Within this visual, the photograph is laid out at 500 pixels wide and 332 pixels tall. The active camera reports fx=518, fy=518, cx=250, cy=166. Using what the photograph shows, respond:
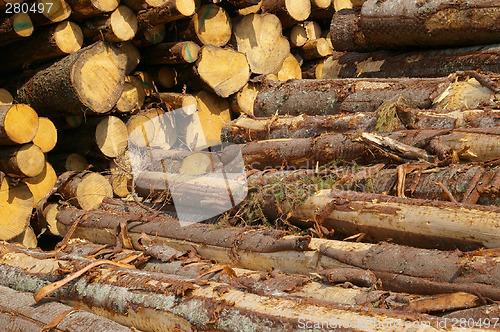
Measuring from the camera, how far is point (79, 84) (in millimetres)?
5277

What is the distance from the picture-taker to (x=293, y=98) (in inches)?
221

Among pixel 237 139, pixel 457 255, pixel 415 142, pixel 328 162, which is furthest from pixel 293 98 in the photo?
pixel 457 255

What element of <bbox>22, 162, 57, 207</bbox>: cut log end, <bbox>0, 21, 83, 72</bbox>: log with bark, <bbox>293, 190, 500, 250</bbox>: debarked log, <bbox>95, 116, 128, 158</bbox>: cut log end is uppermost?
<bbox>0, 21, 83, 72</bbox>: log with bark

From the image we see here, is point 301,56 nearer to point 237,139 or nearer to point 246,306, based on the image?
point 237,139

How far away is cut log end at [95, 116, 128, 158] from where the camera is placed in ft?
19.5

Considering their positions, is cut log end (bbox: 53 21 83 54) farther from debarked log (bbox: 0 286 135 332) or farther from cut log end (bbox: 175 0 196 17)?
debarked log (bbox: 0 286 135 332)

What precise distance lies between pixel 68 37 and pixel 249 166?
243cm

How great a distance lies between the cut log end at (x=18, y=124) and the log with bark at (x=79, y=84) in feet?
1.22

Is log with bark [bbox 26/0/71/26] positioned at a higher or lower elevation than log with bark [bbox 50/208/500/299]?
higher

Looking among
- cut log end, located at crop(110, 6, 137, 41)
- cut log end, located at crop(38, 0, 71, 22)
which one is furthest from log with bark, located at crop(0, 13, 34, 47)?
cut log end, located at crop(110, 6, 137, 41)

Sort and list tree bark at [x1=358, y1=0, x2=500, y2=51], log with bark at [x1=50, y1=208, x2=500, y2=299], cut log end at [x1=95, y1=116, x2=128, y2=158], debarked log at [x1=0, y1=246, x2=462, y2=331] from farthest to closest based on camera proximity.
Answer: cut log end at [x1=95, y1=116, x2=128, y2=158], tree bark at [x1=358, y1=0, x2=500, y2=51], log with bark at [x1=50, y1=208, x2=500, y2=299], debarked log at [x1=0, y1=246, x2=462, y2=331]

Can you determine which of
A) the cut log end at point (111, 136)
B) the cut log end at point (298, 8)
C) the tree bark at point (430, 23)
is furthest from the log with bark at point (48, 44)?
the tree bark at point (430, 23)

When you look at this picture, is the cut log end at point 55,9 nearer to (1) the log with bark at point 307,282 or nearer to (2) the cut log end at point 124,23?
(2) the cut log end at point 124,23

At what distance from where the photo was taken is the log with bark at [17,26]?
515 centimetres
